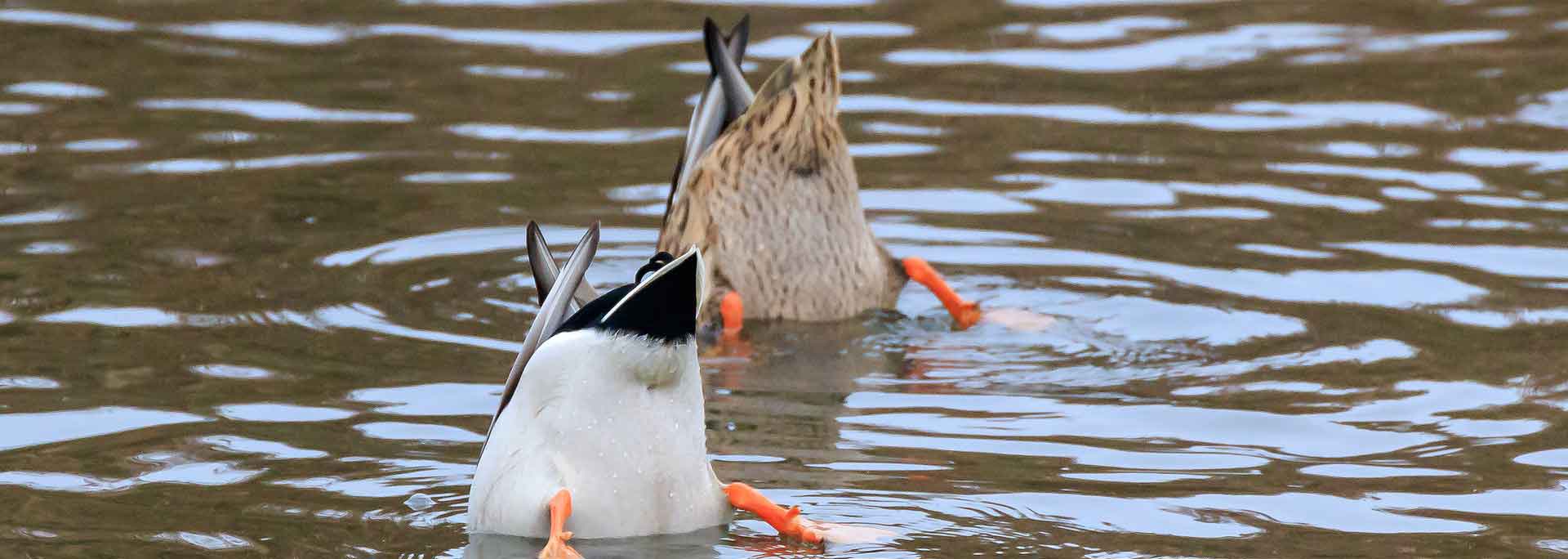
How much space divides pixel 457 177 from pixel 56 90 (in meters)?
2.39

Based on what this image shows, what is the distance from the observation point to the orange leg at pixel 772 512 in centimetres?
521

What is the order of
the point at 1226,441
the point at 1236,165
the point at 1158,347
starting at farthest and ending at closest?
the point at 1236,165 → the point at 1158,347 → the point at 1226,441

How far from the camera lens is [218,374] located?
689cm

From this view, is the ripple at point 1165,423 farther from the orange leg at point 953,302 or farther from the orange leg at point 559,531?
the orange leg at point 559,531

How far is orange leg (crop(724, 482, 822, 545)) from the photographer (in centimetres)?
521

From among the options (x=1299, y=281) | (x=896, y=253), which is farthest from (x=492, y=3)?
(x=1299, y=281)

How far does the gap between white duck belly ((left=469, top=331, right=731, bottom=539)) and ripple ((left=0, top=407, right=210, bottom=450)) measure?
1490mm

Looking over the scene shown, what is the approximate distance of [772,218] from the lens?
801 centimetres

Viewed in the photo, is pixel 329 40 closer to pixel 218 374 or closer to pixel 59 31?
pixel 59 31

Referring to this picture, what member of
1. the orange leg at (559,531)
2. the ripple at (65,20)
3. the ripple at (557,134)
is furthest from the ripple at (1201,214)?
the ripple at (65,20)

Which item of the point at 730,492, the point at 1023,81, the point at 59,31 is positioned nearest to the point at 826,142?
the point at 730,492

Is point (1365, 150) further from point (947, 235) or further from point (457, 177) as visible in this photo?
point (457, 177)

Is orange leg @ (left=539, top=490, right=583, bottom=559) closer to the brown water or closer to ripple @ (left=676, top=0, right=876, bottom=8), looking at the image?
the brown water

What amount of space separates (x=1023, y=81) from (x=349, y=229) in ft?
12.5
